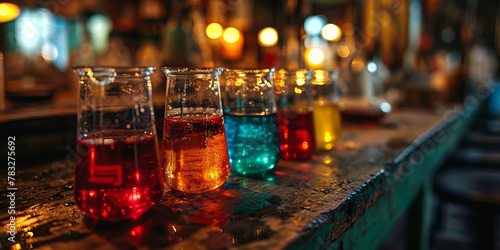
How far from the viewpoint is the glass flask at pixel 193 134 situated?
2.41ft

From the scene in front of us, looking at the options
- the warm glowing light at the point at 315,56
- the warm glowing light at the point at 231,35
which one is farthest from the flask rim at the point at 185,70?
the warm glowing light at the point at 315,56

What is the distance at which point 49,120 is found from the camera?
1.21m

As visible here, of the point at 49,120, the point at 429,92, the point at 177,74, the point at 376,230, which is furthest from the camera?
the point at 429,92

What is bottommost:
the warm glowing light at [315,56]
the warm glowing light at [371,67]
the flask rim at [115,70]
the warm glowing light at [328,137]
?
the warm glowing light at [328,137]

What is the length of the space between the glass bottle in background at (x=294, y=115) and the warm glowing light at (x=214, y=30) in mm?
4792

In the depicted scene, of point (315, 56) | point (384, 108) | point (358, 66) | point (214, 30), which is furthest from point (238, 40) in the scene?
point (384, 108)

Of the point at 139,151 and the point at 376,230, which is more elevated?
the point at 139,151

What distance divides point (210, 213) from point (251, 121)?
299 millimetres

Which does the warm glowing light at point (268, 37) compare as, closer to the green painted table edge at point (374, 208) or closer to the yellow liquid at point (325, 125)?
the green painted table edge at point (374, 208)

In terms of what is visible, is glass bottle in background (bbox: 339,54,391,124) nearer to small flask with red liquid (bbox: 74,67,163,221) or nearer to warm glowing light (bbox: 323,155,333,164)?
warm glowing light (bbox: 323,155,333,164)

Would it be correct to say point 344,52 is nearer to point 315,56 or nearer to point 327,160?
point 315,56

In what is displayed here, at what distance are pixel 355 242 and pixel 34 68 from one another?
19.9 feet

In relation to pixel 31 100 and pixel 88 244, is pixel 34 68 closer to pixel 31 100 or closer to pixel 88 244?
pixel 31 100

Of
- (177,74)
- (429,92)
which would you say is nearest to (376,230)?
(177,74)
